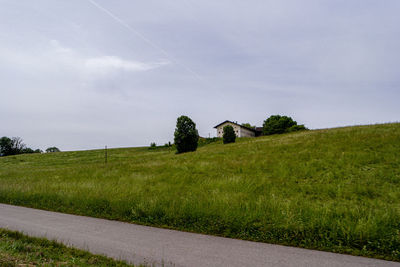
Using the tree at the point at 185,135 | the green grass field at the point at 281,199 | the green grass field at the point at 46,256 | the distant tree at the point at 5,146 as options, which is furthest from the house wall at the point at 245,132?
the distant tree at the point at 5,146

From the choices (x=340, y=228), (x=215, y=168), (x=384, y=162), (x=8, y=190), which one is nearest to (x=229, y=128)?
(x=215, y=168)

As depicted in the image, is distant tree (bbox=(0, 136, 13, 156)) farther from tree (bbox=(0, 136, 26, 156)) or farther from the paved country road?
the paved country road

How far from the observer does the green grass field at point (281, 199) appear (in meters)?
5.71

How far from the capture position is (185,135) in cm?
3825

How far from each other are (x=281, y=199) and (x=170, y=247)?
16.2 feet

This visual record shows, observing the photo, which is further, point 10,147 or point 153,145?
point 10,147

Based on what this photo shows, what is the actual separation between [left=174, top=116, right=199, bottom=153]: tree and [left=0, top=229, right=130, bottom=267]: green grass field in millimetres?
32991

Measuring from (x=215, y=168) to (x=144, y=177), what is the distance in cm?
478

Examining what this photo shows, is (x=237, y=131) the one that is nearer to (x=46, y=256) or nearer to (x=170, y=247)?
(x=170, y=247)

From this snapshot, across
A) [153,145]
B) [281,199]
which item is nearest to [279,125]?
[153,145]

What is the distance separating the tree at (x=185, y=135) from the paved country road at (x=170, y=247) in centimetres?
3087

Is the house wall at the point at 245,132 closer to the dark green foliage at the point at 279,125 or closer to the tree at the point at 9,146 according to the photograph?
the dark green foliage at the point at 279,125

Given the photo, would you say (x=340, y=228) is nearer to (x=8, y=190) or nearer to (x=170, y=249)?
(x=170, y=249)

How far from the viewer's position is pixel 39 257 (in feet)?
14.8
